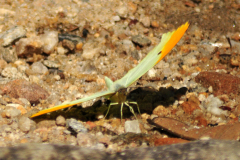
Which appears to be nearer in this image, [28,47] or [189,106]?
[189,106]

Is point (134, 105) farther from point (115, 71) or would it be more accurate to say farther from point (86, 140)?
point (86, 140)

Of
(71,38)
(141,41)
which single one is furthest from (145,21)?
(71,38)

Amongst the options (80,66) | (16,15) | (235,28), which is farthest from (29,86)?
(235,28)

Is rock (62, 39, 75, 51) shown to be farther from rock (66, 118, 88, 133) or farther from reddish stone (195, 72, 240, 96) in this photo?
reddish stone (195, 72, 240, 96)

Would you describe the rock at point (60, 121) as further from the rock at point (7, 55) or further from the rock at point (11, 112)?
the rock at point (7, 55)

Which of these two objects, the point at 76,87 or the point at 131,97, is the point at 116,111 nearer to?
the point at 131,97

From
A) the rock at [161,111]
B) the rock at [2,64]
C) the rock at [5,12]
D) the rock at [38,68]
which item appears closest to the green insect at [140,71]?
→ the rock at [161,111]

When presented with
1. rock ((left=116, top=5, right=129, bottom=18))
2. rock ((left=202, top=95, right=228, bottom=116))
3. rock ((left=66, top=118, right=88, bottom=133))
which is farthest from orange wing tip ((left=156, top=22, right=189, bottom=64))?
rock ((left=116, top=5, right=129, bottom=18))

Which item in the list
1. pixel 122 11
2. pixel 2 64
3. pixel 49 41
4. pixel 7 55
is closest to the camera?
pixel 2 64
